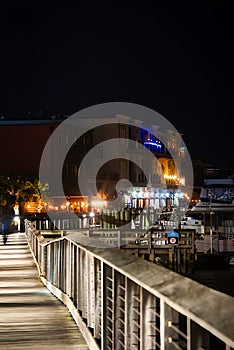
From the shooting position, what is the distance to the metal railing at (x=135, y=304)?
377 cm

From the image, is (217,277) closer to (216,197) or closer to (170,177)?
(216,197)

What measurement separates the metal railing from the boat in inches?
1718

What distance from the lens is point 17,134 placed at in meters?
71.6

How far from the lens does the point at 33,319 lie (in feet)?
34.8

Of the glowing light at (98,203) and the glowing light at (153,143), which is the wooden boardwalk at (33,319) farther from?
the glowing light at (153,143)

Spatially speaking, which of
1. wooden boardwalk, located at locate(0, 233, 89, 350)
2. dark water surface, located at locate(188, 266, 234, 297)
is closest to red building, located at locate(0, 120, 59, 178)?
dark water surface, located at locate(188, 266, 234, 297)

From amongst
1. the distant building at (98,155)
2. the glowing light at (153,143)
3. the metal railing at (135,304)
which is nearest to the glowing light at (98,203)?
the distant building at (98,155)

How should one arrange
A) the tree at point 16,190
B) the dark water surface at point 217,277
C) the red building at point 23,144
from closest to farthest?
the dark water surface at point 217,277, the tree at point 16,190, the red building at point 23,144

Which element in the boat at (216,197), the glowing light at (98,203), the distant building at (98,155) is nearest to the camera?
the boat at (216,197)

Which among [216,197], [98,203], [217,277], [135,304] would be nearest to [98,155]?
[98,203]

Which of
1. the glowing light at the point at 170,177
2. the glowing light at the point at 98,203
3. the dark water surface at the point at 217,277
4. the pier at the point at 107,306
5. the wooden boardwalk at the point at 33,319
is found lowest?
the dark water surface at the point at 217,277

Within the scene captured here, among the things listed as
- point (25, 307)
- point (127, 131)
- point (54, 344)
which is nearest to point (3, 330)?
point (54, 344)

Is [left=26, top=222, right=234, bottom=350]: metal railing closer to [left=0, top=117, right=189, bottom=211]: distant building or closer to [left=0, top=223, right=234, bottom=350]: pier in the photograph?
[left=0, top=223, right=234, bottom=350]: pier

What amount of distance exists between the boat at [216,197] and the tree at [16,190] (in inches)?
547
